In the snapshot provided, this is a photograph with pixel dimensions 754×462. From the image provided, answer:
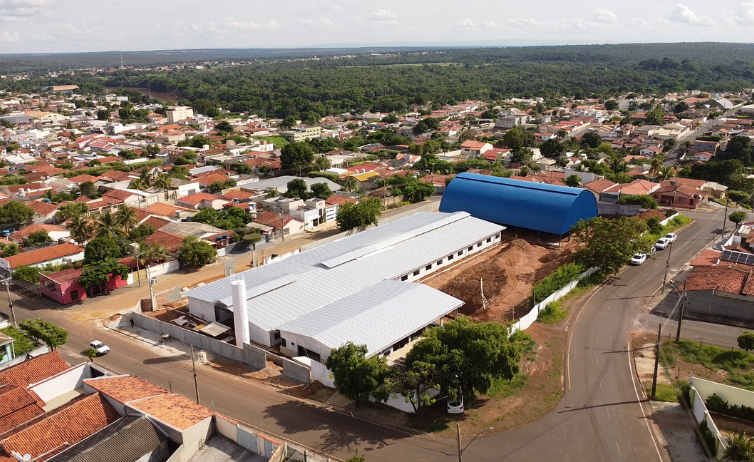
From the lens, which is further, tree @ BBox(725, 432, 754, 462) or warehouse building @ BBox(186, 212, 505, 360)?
warehouse building @ BBox(186, 212, 505, 360)

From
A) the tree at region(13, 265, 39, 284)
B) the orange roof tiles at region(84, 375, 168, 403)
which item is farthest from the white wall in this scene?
the tree at region(13, 265, 39, 284)

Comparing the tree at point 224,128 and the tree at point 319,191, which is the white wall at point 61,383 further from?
the tree at point 224,128

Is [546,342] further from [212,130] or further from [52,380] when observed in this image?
[212,130]

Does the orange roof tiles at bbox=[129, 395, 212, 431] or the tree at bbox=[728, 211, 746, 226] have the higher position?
the orange roof tiles at bbox=[129, 395, 212, 431]

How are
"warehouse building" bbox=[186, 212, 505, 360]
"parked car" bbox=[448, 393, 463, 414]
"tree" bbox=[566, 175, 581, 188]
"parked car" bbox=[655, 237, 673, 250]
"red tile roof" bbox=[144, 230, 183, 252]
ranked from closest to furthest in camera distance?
"parked car" bbox=[448, 393, 463, 414]
"warehouse building" bbox=[186, 212, 505, 360]
"parked car" bbox=[655, 237, 673, 250]
"red tile roof" bbox=[144, 230, 183, 252]
"tree" bbox=[566, 175, 581, 188]

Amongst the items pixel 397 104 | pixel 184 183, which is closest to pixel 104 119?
pixel 397 104

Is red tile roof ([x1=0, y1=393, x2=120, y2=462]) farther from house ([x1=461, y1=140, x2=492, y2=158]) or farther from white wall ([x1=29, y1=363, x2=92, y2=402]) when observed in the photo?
house ([x1=461, y1=140, x2=492, y2=158])

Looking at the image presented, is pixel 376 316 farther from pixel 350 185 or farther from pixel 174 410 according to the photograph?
pixel 350 185
